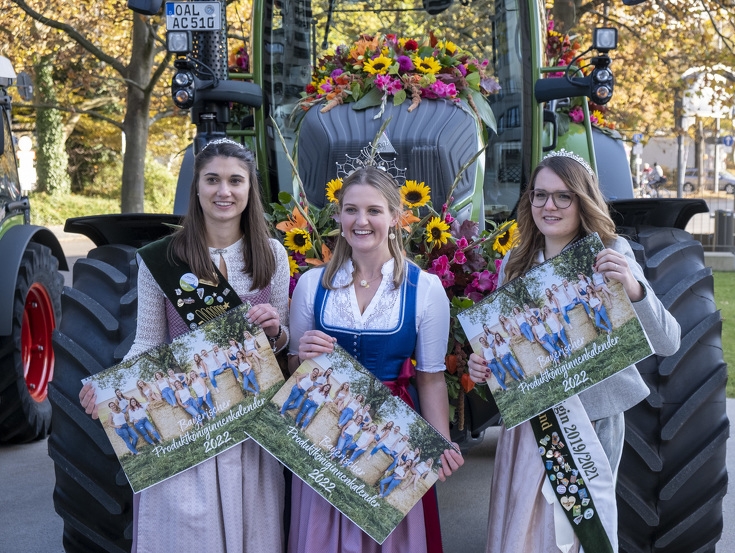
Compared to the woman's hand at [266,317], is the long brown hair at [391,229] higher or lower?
higher

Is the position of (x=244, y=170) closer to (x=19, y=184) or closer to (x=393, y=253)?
(x=393, y=253)

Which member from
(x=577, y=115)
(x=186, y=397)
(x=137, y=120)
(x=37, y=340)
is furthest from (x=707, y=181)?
(x=186, y=397)

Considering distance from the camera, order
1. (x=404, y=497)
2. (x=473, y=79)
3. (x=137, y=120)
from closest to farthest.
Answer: (x=404, y=497)
(x=473, y=79)
(x=137, y=120)

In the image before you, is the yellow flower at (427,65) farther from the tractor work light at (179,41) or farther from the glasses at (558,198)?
the glasses at (558,198)

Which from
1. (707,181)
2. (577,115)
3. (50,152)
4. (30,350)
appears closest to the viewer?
(577,115)

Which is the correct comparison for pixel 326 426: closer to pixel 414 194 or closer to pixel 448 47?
pixel 414 194

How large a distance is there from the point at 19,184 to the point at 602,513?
16.7 ft

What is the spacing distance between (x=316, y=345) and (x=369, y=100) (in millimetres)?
1548

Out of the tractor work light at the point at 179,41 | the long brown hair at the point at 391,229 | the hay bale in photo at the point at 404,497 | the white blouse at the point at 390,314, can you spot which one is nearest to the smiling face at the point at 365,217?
the long brown hair at the point at 391,229

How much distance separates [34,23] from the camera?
1708 cm

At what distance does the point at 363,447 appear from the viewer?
2.58 meters

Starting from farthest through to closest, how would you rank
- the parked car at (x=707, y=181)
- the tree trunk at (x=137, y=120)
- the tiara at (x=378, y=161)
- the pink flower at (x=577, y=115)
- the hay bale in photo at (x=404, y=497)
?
1. the parked car at (x=707, y=181)
2. the tree trunk at (x=137, y=120)
3. the pink flower at (x=577, y=115)
4. the tiara at (x=378, y=161)
5. the hay bale in photo at (x=404, y=497)

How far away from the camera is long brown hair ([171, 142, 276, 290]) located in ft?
8.99

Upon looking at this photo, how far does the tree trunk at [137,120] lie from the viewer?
1467 cm
